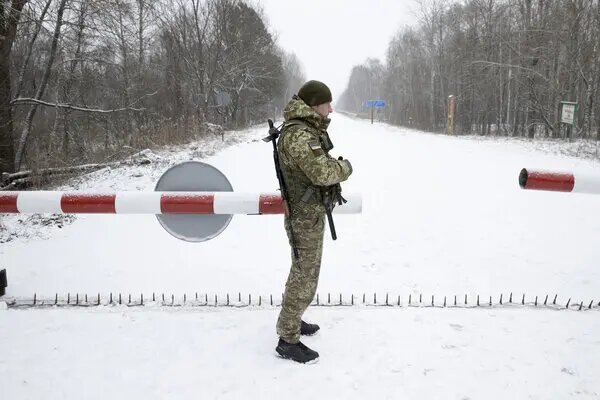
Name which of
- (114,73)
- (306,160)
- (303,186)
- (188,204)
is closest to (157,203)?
(188,204)

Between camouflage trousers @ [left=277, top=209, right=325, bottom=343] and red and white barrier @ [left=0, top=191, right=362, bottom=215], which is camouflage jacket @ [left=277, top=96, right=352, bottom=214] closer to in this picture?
camouflage trousers @ [left=277, top=209, right=325, bottom=343]

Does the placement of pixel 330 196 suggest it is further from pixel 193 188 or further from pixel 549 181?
pixel 549 181

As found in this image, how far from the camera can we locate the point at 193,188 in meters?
3.70

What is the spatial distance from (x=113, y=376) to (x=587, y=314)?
12.3 ft

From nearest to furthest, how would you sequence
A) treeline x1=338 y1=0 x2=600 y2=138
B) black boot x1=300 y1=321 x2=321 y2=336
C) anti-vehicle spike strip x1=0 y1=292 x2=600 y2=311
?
black boot x1=300 y1=321 x2=321 y2=336 < anti-vehicle spike strip x1=0 y1=292 x2=600 y2=311 < treeline x1=338 y1=0 x2=600 y2=138

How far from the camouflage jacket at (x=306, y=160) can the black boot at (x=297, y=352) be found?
956mm

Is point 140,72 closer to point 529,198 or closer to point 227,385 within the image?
point 529,198

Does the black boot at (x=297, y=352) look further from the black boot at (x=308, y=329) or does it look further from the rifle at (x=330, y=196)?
the rifle at (x=330, y=196)

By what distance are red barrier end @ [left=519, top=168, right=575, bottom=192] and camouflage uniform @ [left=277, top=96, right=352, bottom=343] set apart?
5.09 feet

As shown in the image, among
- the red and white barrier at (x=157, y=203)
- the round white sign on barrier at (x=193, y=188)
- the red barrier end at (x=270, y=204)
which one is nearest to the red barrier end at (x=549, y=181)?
the red and white barrier at (x=157, y=203)

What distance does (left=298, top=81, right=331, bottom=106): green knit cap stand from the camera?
282cm

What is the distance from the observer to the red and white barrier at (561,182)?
331 cm

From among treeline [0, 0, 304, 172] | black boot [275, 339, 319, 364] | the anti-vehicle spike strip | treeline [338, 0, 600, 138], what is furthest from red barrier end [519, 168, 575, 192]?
treeline [338, 0, 600, 138]

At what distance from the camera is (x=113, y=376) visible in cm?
272
